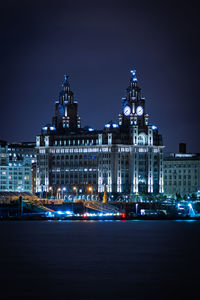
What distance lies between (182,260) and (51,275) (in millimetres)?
21920

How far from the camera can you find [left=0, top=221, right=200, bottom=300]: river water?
71.2 metres

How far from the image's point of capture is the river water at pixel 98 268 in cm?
7125

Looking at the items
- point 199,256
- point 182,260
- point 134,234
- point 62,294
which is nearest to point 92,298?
point 62,294

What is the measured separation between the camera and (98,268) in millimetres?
87812

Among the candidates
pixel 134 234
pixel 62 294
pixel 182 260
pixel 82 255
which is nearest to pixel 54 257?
pixel 82 255

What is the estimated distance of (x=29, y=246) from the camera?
117m

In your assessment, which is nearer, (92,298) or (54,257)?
(92,298)

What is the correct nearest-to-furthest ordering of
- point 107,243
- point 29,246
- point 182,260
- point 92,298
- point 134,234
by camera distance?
point 92,298
point 182,260
point 29,246
point 107,243
point 134,234

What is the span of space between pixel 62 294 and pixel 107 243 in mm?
55354

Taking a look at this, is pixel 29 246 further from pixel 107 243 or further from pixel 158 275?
pixel 158 275

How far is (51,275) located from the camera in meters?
81.6

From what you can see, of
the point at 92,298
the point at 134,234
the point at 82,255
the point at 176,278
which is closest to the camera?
the point at 92,298

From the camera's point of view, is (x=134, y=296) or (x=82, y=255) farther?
(x=82, y=255)

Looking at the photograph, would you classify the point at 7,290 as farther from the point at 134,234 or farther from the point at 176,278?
the point at 134,234
